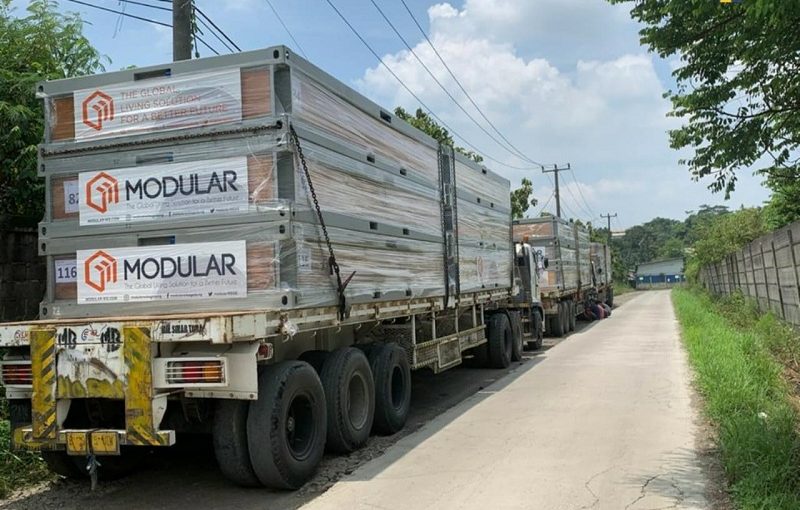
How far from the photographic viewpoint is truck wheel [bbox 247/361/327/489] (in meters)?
5.13

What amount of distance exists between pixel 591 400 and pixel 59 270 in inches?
253

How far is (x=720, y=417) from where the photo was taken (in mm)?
6703

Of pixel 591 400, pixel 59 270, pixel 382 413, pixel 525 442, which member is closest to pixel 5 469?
pixel 59 270

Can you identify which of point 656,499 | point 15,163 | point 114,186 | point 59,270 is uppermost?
point 15,163

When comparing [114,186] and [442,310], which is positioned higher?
[114,186]

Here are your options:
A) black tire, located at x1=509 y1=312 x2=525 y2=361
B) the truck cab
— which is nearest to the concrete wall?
black tire, located at x1=509 y1=312 x2=525 y2=361

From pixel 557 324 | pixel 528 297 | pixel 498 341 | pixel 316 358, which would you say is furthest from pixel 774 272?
pixel 316 358

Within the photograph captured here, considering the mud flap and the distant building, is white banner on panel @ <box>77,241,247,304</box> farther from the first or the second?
the distant building

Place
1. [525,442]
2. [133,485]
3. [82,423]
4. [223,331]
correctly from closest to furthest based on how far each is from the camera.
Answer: [223,331] → [82,423] → [133,485] → [525,442]

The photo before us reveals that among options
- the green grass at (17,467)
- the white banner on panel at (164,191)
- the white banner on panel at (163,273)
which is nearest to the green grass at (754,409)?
the white banner on panel at (163,273)

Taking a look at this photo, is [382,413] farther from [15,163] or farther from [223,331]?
[15,163]

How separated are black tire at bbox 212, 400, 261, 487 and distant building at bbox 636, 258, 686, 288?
113 metres

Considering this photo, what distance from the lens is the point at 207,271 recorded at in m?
5.70

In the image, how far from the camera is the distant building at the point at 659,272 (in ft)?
367
